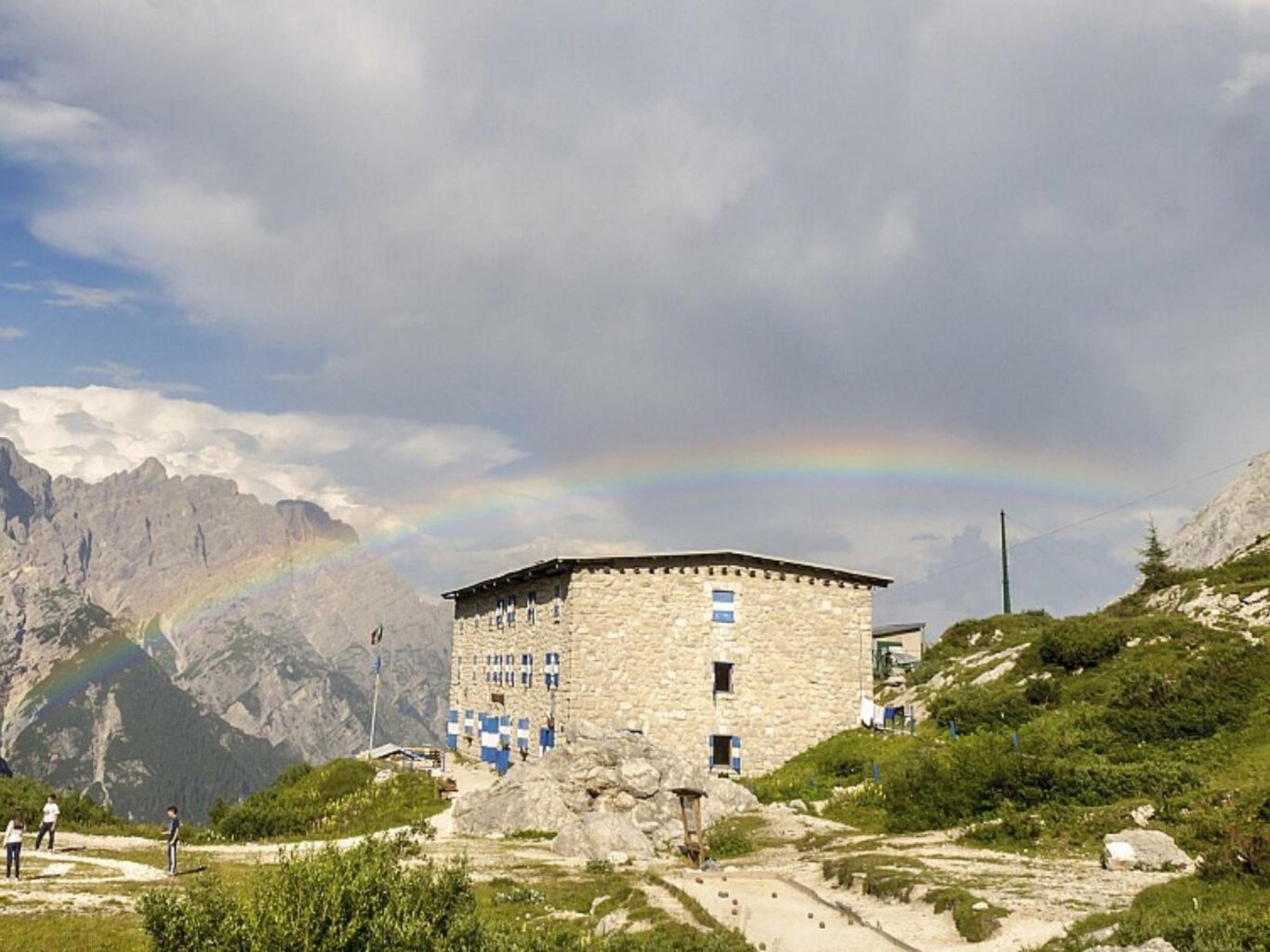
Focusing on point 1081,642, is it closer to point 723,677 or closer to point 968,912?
point 723,677

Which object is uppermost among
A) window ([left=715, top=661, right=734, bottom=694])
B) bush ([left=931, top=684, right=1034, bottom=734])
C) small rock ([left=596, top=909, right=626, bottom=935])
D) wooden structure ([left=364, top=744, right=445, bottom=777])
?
window ([left=715, top=661, right=734, bottom=694])

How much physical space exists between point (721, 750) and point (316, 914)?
33972 mm

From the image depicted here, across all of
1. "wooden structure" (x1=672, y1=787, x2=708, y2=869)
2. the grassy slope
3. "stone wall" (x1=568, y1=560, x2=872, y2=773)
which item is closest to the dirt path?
"wooden structure" (x1=672, y1=787, x2=708, y2=869)

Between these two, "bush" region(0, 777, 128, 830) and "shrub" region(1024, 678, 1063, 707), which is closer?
"bush" region(0, 777, 128, 830)

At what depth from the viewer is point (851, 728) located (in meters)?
43.2

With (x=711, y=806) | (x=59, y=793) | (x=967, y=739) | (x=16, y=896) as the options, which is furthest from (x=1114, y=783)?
(x=59, y=793)

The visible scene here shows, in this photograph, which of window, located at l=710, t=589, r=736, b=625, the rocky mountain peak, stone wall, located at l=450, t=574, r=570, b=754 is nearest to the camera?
window, located at l=710, t=589, r=736, b=625

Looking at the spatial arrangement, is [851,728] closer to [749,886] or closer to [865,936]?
[749,886]

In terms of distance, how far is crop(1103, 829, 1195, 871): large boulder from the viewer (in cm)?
1961

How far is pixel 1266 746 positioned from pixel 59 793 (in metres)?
41.9

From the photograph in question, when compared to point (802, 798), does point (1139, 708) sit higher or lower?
higher

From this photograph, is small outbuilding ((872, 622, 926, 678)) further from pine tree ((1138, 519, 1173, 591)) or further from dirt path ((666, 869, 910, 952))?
dirt path ((666, 869, 910, 952))

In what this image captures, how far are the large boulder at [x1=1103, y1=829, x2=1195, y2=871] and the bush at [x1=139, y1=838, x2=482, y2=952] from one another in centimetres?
1584

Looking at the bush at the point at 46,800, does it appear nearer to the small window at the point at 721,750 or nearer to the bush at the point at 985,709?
the small window at the point at 721,750
